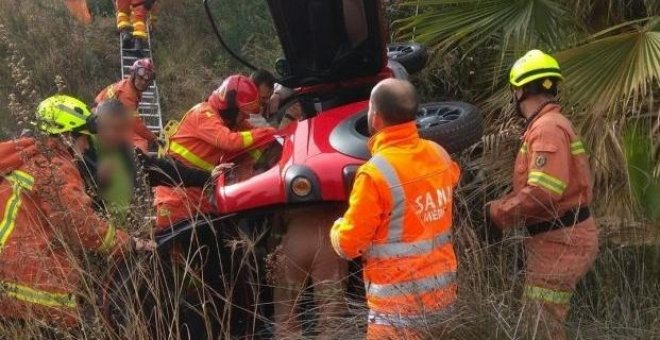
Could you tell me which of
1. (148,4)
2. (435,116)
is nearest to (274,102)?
(435,116)

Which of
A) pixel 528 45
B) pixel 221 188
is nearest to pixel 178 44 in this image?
pixel 528 45

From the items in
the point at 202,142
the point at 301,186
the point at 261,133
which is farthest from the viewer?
the point at 202,142

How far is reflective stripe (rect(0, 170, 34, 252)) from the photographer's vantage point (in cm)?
338

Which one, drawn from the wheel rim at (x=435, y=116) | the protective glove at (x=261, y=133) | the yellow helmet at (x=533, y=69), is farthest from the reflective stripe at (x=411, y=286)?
the protective glove at (x=261, y=133)

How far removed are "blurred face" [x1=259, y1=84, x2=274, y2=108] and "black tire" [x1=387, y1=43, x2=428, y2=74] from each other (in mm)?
775

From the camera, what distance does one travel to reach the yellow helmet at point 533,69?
3.93 metres

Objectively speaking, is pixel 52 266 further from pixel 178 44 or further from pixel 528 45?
pixel 178 44

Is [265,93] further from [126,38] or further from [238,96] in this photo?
[126,38]

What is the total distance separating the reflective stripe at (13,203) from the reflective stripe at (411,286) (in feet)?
4.60

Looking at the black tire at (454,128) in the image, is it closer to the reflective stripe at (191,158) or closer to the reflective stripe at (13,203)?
the reflective stripe at (191,158)

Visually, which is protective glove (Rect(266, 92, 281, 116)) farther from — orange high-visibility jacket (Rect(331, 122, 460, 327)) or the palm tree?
orange high-visibility jacket (Rect(331, 122, 460, 327))

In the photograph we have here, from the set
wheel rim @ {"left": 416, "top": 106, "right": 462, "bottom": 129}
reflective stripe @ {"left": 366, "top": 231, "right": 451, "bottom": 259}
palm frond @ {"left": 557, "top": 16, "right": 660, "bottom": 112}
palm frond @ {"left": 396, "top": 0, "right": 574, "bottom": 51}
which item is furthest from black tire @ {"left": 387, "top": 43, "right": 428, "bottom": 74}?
reflective stripe @ {"left": 366, "top": 231, "right": 451, "bottom": 259}

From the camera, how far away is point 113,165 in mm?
3492

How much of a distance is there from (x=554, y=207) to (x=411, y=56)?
2039 millimetres
